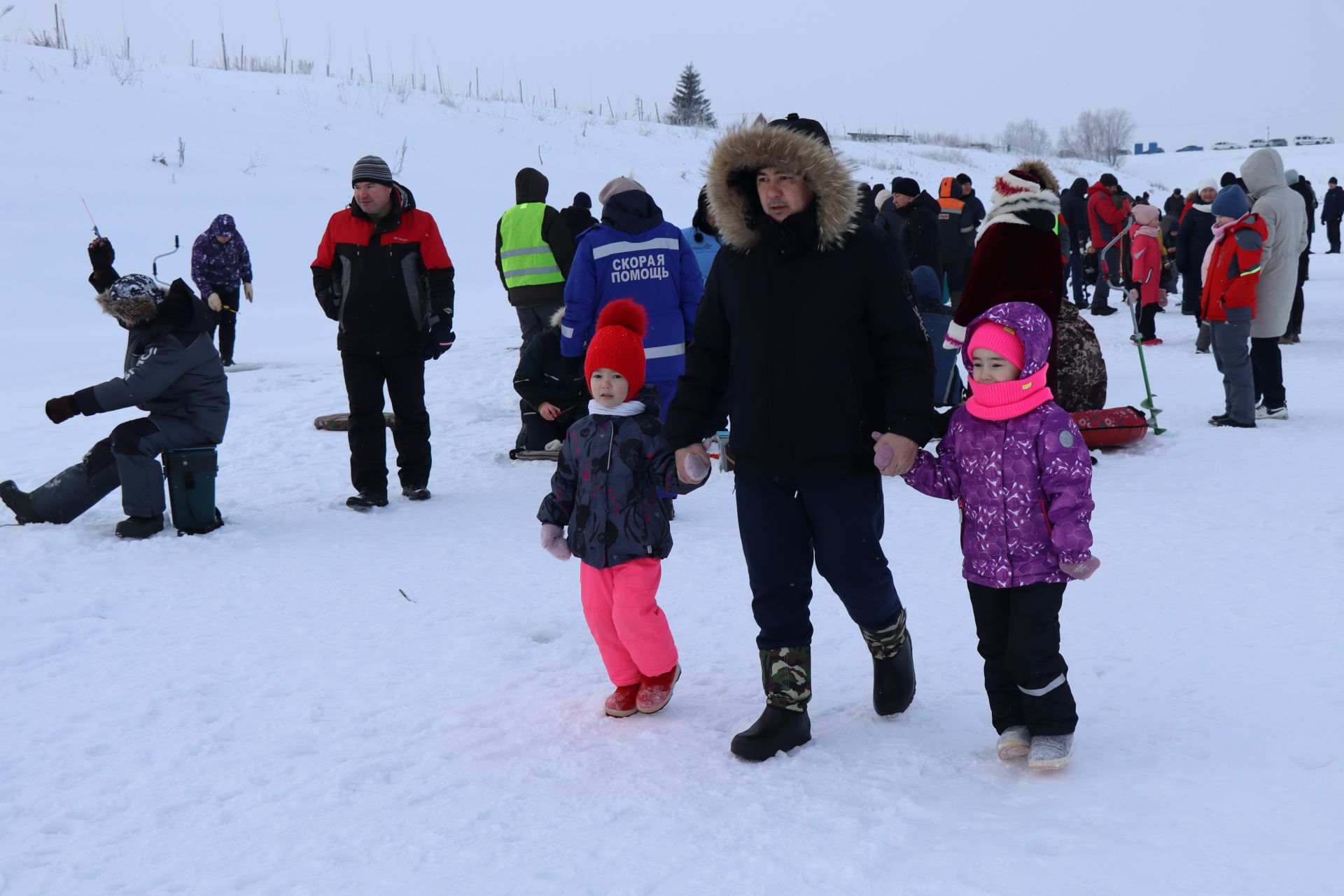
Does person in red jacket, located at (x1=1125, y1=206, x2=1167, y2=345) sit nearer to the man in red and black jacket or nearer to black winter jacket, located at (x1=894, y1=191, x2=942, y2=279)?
black winter jacket, located at (x1=894, y1=191, x2=942, y2=279)

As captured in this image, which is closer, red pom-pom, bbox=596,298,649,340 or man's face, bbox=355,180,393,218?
red pom-pom, bbox=596,298,649,340

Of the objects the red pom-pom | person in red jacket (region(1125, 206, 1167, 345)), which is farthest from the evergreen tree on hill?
the red pom-pom

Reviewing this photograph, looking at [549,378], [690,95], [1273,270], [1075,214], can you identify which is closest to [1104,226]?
[1075,214]

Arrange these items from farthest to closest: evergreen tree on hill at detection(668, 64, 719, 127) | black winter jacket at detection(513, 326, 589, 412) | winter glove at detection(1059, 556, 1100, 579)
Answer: evergreen tree on hill at detection(668, 64, 719, 127) → black winter jacket at detection(513, 326, 589, 412) → winter glove at detection(1059, 556, 1100, 579)

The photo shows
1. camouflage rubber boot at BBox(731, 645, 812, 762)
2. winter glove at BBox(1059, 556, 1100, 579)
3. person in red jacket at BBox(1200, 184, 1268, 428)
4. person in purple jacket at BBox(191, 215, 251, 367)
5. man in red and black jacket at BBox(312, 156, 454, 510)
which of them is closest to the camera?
winter glove at BBox(1059, 556, 1100, 579)

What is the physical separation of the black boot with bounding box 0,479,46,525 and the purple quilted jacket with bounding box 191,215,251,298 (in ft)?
18.9

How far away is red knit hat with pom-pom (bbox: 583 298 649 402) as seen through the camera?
3.49m

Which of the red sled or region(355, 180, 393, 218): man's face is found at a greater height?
region(355, 180, 393, 218): man's face

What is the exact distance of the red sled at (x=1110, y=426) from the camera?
288 inches

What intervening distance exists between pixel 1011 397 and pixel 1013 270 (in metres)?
2.33

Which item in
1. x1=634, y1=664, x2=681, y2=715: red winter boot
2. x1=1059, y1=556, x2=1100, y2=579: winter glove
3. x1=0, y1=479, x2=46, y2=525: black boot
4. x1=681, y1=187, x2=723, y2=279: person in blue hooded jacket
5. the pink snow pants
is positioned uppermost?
x1=681, y1=187, x2=723, y2=279: person in blue hooded jacket

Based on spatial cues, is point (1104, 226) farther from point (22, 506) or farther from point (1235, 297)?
point (22, 506)

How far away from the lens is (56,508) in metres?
5.72

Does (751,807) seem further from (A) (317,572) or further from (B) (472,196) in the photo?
(B) (472,196)
